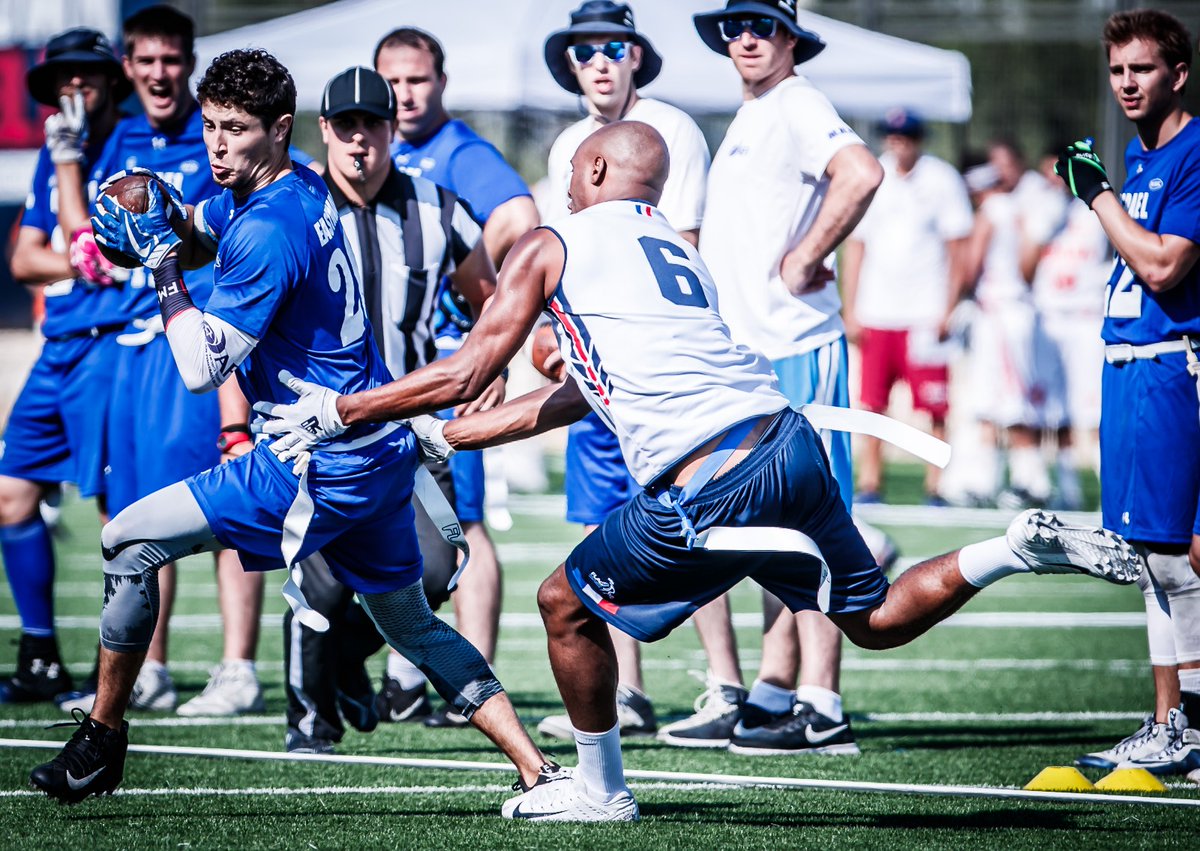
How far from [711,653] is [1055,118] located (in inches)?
540

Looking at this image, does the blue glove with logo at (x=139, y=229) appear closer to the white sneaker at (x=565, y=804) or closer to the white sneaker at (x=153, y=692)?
the white sneaker at (x=565, y=804)

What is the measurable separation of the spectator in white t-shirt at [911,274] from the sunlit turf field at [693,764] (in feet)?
15.4

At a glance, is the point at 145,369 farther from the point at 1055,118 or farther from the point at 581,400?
the point at 1055,118

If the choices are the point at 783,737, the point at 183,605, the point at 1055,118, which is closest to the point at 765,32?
the point at 783,737

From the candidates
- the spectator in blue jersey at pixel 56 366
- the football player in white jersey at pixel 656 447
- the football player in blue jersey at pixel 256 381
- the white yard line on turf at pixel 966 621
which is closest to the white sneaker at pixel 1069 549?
the football player in white jersey at pixel 656 447

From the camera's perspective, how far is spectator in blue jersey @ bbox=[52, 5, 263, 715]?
7.14m

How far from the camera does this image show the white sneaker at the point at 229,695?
7.08 metres

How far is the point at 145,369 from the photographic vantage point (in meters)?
7.23

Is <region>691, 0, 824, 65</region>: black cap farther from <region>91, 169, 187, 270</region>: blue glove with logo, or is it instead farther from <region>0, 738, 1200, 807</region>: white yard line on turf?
<region>0, 738, 1200, 807</region>: white yard line on turf

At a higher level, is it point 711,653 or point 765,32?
point 765,32

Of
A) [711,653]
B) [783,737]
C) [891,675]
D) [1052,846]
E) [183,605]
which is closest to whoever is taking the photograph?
[1052,846]

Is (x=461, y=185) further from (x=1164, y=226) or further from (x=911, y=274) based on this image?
(x=911, y=274)

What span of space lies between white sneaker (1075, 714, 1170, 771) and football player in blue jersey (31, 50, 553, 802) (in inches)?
84.0

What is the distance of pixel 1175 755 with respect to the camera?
592cm
